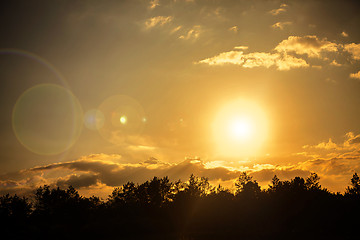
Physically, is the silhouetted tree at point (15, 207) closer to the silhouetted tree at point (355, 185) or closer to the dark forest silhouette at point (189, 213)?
the dark forest silhouette at point (189, 213)

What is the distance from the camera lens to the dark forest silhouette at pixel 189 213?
108 metres

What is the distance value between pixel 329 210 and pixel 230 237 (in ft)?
149

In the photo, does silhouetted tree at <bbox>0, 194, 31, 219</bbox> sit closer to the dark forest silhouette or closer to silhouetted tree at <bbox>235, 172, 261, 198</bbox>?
the dark forest silhouette

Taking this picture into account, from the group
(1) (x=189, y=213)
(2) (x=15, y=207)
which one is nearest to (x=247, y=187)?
(1) (x=189, y=213)

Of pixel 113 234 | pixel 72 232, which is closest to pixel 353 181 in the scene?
pixel 113 234

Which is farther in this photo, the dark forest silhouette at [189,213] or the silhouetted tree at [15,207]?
the silhouetted tree at [15,207]

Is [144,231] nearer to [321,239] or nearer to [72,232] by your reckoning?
[72,232]

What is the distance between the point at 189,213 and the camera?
136 metres

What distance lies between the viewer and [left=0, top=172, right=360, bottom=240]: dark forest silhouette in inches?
4235

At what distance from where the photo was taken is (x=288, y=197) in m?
134

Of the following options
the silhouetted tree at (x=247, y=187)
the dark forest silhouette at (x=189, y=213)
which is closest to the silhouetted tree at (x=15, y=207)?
the dark forest silhouette at (x=189, y=213)

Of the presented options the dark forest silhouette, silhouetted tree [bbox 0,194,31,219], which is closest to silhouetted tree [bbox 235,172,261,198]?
the dark forest silhouette

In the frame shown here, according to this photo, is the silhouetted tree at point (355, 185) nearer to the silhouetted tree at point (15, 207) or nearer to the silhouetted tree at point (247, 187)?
the silhouetted tree at point (247, 187)

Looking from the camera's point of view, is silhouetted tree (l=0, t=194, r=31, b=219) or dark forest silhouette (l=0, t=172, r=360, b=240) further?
silhouetted tree (l=0, t=194, r=31, b=219)
